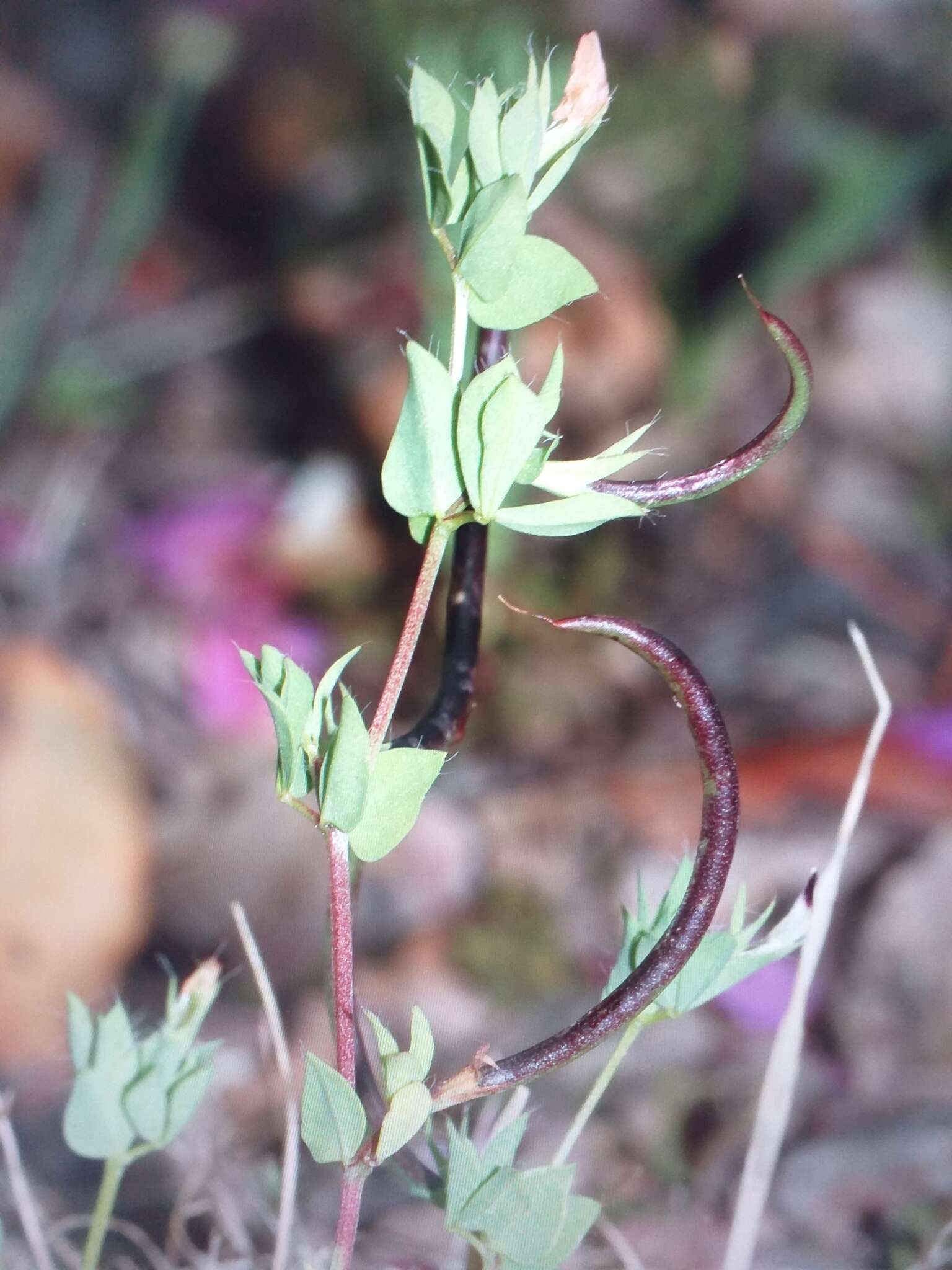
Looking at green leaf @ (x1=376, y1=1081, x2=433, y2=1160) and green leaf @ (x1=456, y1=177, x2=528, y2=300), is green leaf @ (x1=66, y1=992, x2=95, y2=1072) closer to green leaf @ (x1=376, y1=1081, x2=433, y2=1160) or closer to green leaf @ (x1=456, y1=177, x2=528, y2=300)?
green leaf @ (x1=376, y1=1081, x2=433, y2=1160)

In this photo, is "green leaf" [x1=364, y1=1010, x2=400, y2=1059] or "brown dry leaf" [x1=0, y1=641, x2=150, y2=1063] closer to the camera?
"green leaf" [x1=364, y1=1010, x2=400, y2=1059]

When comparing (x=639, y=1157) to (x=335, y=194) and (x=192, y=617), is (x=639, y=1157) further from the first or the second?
(x=335, y=194)

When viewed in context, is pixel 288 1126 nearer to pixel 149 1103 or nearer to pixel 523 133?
pixel 149 1103

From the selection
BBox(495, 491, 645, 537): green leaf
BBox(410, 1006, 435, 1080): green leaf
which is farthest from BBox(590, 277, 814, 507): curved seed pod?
BBox(410, 1006, 435, 1080): green leaf

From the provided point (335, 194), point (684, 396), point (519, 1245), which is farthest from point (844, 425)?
point (519, 1245)

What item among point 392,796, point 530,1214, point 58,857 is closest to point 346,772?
point 392,796
